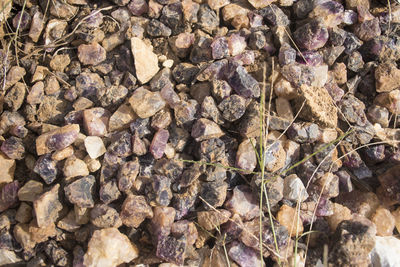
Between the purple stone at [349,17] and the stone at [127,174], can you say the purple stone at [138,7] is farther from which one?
the purple stone at [349,17]

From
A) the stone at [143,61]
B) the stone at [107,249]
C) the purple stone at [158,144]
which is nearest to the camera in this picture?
the stone at [107,249]

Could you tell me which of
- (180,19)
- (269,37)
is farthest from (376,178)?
(180,19)

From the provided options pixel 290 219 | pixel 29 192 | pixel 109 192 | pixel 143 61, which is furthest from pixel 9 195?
pixel 290 219

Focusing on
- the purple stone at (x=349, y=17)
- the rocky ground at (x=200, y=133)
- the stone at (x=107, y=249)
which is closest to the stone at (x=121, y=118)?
the rocky ground at (x=200, y=133)

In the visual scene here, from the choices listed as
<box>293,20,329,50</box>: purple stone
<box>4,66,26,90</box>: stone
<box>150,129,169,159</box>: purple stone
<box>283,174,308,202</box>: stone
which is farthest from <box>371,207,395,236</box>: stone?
<box>4,66,26,90</box>: stone

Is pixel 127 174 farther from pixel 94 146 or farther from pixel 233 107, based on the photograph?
pixel 233 107

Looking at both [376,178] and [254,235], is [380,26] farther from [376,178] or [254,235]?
[254,235]
